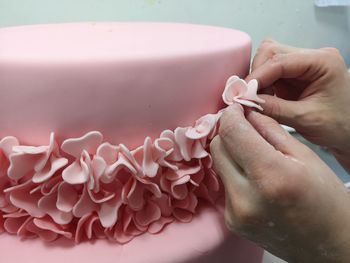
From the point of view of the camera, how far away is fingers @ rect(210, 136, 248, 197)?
19.4 inches

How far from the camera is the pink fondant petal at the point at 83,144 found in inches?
20.4

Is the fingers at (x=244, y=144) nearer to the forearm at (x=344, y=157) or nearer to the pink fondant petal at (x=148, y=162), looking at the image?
the pink fondant petal at (x=148, y=162)

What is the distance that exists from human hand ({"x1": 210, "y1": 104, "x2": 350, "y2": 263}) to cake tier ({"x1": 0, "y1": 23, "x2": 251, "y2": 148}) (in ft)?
0.28

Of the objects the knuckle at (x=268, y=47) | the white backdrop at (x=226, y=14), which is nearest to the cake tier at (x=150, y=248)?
the knuckle at (x=268, y=47)

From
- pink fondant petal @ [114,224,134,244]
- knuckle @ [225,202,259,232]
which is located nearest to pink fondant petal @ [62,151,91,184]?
pink fondant petal @ [114,224,134,244]

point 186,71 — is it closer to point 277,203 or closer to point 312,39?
point 277,203

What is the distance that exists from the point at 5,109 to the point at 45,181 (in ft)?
0.39

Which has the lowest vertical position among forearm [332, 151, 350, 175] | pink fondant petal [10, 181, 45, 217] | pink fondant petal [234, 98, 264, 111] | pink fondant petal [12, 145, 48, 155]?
forearm [332, 151, 350, 175]

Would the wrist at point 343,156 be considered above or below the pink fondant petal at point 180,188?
below

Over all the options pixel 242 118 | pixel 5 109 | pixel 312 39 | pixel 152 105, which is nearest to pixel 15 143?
pixel 5 109

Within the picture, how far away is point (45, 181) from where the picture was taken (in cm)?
55

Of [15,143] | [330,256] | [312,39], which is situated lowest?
[312,39]

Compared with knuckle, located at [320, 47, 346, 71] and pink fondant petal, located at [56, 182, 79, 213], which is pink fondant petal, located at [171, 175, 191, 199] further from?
knuckle, located at [320, 47, 346, 71]

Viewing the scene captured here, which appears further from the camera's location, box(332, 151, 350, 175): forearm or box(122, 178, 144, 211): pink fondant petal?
box(332, 151, 350, 175): forearm
